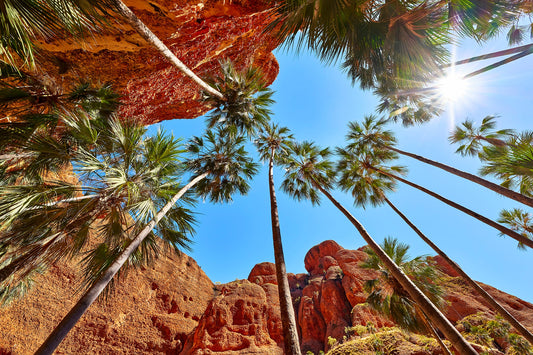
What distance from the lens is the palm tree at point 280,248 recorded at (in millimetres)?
3121

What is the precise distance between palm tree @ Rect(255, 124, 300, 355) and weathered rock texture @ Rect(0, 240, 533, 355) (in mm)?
5803

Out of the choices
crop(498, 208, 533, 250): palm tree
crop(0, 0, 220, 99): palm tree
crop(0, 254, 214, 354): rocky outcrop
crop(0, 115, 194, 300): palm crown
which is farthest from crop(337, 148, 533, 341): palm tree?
crop(0, 254, 214, 354): rocky outcrop

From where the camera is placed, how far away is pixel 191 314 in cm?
1581

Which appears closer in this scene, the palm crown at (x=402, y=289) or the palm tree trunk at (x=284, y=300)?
the palm tree trunk at (x=284, y=300)

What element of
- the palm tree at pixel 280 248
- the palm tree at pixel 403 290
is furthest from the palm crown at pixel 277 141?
the palm tree at pixel 403 290

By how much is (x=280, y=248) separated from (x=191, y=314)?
1552 centimetres

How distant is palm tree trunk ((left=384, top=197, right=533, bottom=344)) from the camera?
5441 millimetres

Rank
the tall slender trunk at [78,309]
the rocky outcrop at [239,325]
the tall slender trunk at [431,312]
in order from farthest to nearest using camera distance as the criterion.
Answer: the rocky outcrop at [239,325]
the tall slender trunk at [431,312]
the tall slender trunk at [78,309]

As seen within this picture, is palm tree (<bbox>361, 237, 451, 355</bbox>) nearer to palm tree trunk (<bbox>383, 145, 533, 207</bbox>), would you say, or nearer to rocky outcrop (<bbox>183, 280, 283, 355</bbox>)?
palm tree trunk (<bbox>383, 145, 533, 207</bbox>)

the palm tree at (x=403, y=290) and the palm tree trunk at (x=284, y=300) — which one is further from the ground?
the palm tree at (x=403, y=290)

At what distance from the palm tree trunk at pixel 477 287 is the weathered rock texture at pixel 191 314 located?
2.75 meters

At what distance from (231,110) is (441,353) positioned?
11.1 meters

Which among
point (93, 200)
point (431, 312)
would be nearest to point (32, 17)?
point (93, 200)

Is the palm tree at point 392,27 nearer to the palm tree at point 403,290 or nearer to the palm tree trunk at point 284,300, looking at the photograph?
the palm tree trunk at point 284,300
